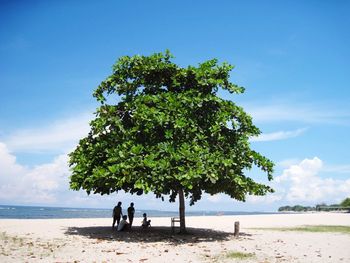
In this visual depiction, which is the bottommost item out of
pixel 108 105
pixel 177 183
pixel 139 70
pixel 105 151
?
pixel 177 183

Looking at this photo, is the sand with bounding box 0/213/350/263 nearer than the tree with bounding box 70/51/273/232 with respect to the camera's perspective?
Yes

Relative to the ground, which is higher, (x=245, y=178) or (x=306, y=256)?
(x=245, y=178)

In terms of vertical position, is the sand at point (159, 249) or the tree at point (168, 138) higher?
the tree at point (168, 138)

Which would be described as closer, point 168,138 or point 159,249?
point 159,249

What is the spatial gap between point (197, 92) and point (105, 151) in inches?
261

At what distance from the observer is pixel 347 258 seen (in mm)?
16438

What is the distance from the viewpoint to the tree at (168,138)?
818 inches

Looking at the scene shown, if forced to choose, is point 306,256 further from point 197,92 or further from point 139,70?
point 139,70

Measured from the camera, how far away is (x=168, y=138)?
22.2m

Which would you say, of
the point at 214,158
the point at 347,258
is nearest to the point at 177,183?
the point at 214,158

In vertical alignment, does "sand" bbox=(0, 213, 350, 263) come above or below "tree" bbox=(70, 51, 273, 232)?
below

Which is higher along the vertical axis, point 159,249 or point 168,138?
point 168,138

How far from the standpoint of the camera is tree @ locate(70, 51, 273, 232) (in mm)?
20766

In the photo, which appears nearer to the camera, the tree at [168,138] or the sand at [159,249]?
the sand at [159,249]
